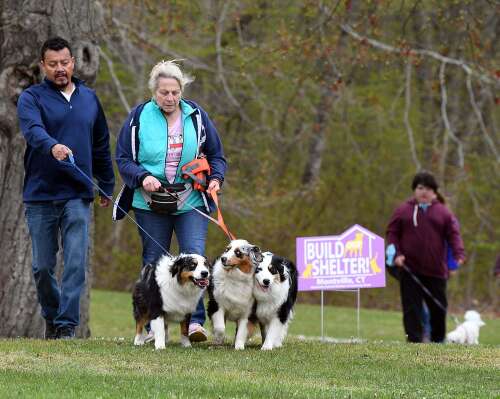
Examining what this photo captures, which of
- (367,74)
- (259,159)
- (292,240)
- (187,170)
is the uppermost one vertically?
(367,74)

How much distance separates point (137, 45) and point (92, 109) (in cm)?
1183

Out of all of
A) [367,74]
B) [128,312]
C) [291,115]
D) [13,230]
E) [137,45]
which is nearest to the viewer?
[13,230]

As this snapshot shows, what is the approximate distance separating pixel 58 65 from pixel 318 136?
60.4 feet

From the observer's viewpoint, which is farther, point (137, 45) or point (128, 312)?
point (128, 312)

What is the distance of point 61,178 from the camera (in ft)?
31.3

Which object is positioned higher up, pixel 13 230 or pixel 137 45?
pixel 137 45

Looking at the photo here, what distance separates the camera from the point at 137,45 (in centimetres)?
2136

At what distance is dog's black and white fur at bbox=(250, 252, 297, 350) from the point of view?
30.9 ft

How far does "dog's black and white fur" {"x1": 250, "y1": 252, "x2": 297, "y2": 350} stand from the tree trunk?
9.41 ft

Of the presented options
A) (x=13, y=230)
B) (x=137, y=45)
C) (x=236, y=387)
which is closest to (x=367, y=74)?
(x=137, y=45)

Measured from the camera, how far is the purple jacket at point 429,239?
43.6 ft

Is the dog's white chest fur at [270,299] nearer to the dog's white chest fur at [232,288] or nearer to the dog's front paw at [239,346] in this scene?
the dog's white chest fur at [232,288]

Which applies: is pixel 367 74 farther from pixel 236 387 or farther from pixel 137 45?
pixel 236 387

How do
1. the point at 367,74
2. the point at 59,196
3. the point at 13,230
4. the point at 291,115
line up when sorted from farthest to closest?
the point at 367,74 < the point at 291,115 < the point at 13,230 < the point at 59,196
